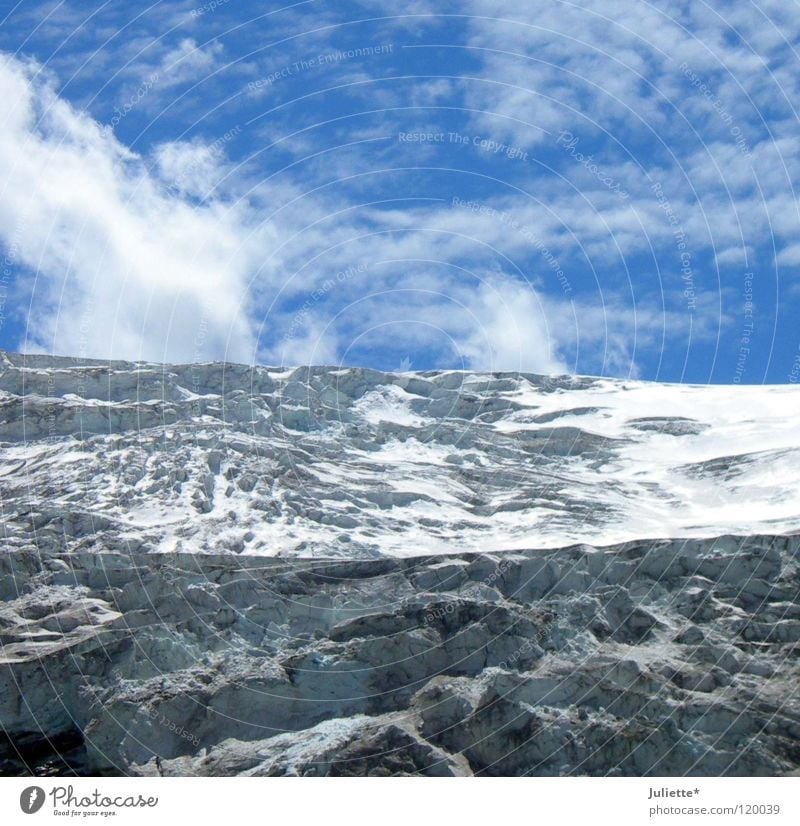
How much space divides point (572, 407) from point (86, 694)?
72174 millimetres

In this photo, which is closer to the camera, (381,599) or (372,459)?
(381,599)

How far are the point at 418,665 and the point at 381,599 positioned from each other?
24.5 feet

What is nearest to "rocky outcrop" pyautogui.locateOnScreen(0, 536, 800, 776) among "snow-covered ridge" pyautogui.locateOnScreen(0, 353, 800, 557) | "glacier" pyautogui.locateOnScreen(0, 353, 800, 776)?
"glacier" pyautogui.locateOnScreen(0, 353, 800, 776)

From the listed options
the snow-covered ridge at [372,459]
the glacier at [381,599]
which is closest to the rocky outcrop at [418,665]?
the glacier at [381,599]

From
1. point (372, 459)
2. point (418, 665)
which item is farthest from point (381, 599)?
point (372, 459)

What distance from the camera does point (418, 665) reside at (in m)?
78.1

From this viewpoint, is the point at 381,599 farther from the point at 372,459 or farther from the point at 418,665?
the point at 372,459

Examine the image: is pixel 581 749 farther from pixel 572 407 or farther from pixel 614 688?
pixel 572 407

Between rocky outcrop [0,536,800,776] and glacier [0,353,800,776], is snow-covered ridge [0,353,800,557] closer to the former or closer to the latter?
glacier [0,353,800,776]

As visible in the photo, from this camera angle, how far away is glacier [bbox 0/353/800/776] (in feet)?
237

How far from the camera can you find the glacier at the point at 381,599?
2849 inches

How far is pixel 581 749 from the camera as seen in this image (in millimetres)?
71125

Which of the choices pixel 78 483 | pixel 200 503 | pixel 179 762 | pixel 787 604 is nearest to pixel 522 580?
pixel 787 604

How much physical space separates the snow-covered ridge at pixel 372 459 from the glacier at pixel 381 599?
360 mm
